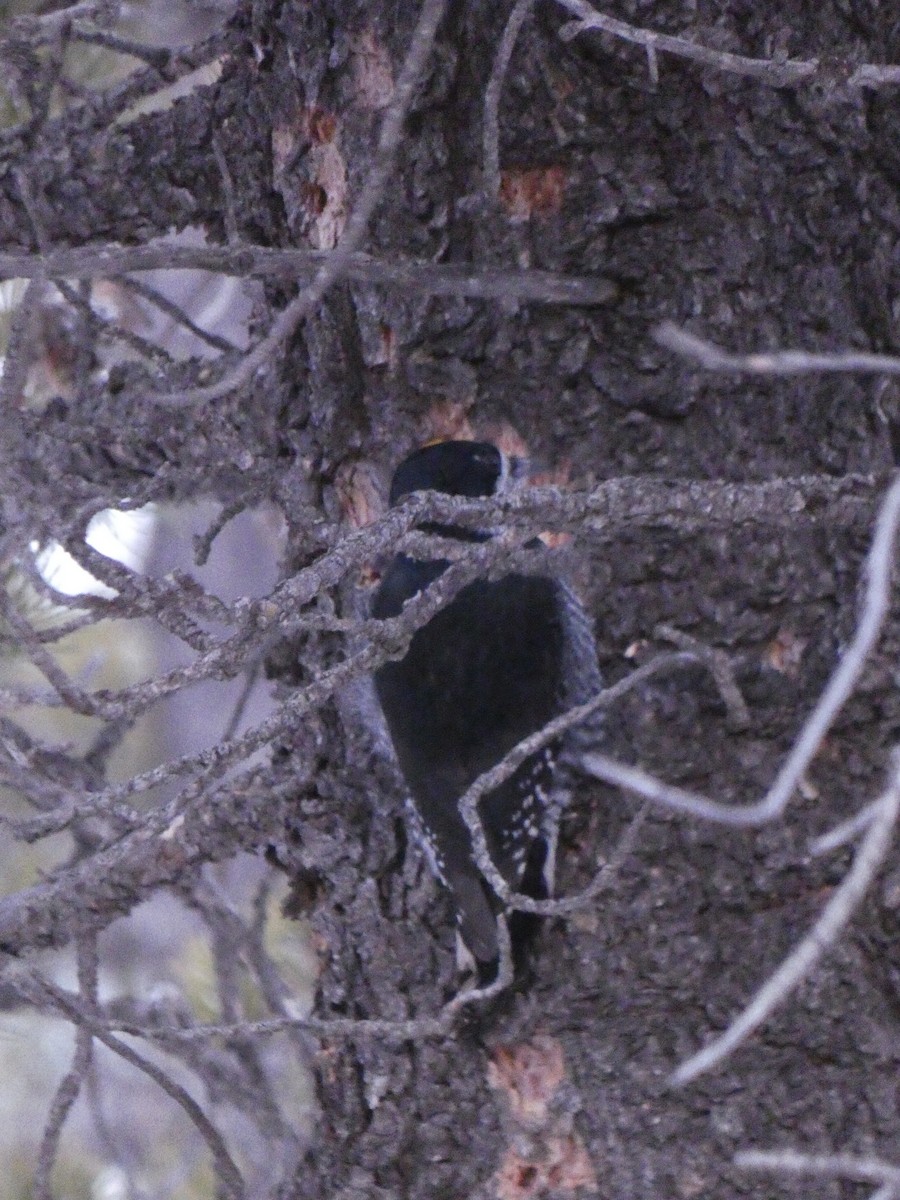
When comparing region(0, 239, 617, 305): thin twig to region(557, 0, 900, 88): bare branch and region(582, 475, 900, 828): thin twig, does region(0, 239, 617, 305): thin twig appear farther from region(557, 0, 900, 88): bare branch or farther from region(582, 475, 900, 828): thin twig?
region(582, 475, 900, 828): thin twig

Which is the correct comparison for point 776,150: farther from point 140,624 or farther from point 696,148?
point 140,624

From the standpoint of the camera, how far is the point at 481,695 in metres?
2.13

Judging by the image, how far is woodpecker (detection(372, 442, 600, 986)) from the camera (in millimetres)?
1939

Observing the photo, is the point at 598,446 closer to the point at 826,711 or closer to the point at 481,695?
the point at 481,695

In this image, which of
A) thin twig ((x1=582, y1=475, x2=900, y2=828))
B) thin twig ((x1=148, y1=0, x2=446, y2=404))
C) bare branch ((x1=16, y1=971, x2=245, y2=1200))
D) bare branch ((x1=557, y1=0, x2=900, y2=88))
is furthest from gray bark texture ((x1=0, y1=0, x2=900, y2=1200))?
thin twig ((x1=582, y1=475, x2=900, y2=828))

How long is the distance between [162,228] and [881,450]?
1.02 m

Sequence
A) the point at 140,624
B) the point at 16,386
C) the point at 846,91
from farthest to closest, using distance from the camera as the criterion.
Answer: the point at 140,624
the point at 846,91
the point at 16,386

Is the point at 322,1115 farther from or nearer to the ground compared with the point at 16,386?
nearer to the ground

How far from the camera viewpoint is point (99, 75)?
2.59m

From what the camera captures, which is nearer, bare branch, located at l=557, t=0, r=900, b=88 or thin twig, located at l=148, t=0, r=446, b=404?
thin twig, located at l=148, t=0, r=446, b=404

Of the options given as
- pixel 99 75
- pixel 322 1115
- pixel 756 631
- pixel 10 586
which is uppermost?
pixel 99 75

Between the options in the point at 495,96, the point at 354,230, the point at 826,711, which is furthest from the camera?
the point at 495,96

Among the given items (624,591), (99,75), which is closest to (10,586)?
(99,75)

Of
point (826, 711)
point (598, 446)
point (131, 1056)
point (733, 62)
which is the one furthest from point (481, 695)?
point (826, 711)
